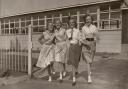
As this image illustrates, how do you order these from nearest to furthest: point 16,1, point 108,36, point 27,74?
point 27,74, point 108,36, point 16,1

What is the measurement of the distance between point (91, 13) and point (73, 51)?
712 cm

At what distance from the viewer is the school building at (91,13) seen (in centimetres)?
1161

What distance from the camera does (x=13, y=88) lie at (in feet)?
19.2

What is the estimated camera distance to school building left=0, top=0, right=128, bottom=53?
38.1 ft

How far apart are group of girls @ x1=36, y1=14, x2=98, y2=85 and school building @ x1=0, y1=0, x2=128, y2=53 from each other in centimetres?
133

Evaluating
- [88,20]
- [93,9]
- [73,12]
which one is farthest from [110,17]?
[88,20]

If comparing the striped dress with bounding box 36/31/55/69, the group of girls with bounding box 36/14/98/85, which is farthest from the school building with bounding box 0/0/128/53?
the group of girls with bounding box 36/14/98/85

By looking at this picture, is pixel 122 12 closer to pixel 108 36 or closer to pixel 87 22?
pixel 108 36

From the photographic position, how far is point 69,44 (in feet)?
20.6

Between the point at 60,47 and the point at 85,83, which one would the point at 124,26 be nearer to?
the point at 60,47

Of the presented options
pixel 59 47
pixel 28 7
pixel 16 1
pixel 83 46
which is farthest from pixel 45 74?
pixel 16 1

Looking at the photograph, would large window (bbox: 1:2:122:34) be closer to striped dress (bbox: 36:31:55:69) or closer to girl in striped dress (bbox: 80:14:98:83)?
striped dress (bbox: 36:31:55:69)

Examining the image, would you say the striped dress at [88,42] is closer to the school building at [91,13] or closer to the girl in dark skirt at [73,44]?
the girl in dark skirt at [73,44]

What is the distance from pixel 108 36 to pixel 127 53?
58.0 inches
